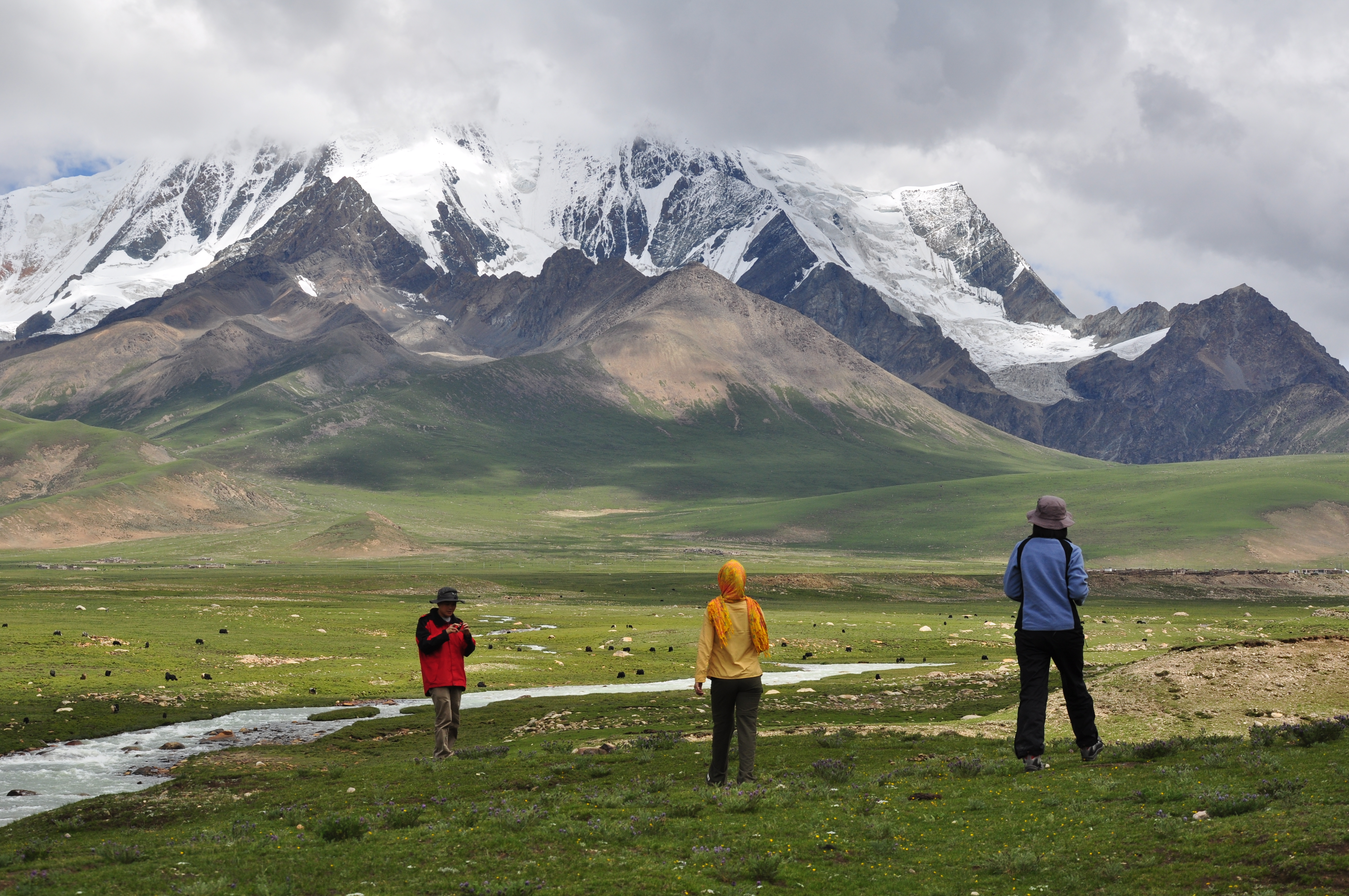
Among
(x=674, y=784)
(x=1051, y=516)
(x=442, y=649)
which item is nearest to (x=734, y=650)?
(x=674, y=784)

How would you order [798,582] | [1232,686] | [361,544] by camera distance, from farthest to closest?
1. [361,544]
2. [798,582]
3. [1232,686]

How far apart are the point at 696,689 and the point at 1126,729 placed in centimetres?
1586

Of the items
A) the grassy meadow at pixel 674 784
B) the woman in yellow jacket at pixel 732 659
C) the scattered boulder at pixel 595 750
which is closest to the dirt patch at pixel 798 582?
the grassy meadow at pixel 674 784

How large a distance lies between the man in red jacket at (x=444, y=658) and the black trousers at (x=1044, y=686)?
13104 mm

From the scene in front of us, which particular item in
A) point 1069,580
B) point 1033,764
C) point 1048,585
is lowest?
point 1033,764

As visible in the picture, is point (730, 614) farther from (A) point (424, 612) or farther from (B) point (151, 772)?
(A) point (424, 612)

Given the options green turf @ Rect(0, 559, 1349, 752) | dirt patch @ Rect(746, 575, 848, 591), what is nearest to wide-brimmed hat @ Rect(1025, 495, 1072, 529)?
green turf @ Rect(0, 559, 1349, 752)

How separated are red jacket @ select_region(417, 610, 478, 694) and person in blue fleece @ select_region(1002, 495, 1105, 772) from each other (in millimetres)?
13422

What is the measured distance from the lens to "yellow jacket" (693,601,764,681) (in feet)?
71.4

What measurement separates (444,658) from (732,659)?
881 cm

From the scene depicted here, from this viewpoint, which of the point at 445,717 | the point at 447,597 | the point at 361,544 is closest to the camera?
the point at 447,597

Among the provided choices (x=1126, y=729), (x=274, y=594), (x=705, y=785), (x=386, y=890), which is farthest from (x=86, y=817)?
(x=274, y=594)

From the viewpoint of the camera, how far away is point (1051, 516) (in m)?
21.0

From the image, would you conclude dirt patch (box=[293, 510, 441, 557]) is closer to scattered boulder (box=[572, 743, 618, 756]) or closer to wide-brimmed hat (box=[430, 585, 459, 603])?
scattered boulder (box=[572, 743, 618, 756])
